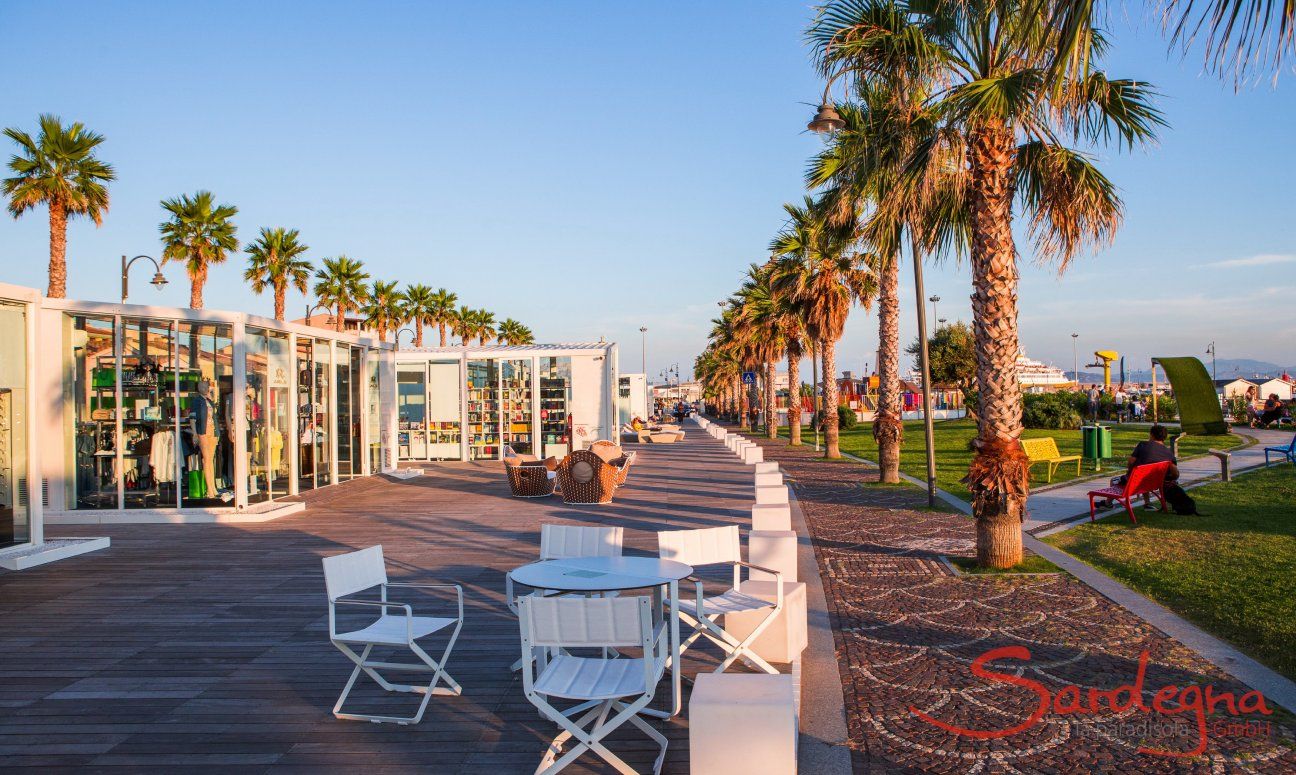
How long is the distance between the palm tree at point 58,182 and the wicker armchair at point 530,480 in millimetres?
13361

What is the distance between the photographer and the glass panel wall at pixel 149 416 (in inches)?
478

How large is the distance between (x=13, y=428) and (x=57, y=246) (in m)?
14.6

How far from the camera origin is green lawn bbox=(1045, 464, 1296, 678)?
5.83 metres

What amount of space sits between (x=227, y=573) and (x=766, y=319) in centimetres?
2531

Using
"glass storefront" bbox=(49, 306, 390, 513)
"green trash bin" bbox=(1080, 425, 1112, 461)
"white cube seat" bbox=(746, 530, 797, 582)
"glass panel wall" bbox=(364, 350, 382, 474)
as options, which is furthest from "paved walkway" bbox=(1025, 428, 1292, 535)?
"glass panel wall" bbox=(364, 350, 382, 474)

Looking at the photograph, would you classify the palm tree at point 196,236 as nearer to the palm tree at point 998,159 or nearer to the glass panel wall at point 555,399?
the glass panel wall at point 555,399

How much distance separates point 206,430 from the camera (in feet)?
41.1

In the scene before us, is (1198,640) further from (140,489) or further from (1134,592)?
(140,489)

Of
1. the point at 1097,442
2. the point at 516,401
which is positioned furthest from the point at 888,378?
the point at 516,401

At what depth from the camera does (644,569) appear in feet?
16.5

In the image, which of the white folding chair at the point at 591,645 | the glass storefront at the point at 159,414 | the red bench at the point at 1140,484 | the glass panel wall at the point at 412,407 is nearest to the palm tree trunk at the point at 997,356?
the red bench at the point at 1140,484

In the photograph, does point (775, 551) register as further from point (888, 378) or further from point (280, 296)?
point (280, 296)

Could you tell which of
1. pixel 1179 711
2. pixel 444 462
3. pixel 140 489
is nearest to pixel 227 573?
pixel 140 489

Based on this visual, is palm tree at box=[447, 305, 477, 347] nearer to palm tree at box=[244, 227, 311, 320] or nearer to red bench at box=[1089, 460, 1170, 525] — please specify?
palm tree at box=[244, 227, 311, 320]
